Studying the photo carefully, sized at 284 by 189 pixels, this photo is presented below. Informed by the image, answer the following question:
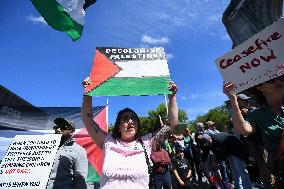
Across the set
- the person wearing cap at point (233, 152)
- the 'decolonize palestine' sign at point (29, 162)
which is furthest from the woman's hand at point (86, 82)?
the person wearing cap at point (233, 152)

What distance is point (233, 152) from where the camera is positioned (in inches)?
231

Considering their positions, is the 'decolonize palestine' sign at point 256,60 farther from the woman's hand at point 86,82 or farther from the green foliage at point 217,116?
the green foliage at point 217,116

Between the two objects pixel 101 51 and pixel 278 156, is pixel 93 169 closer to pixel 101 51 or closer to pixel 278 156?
pixel 101 51

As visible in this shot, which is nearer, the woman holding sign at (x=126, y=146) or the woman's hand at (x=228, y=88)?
the woman holding sign at (x=126, y=146)

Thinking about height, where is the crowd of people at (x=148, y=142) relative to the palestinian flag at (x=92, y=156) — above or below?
below

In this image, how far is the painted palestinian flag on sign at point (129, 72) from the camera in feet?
12.4

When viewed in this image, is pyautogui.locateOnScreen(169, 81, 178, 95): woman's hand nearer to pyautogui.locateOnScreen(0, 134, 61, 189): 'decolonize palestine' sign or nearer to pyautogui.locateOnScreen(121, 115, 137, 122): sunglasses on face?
pyautogui.locateOnScreen(121, 115, 137, 122): sunglasses on face

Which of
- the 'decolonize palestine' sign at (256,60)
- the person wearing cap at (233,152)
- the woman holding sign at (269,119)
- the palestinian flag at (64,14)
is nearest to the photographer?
the woman holding sign at (269,119)

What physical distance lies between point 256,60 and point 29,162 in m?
3.11

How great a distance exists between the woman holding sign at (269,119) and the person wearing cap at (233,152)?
120 inches

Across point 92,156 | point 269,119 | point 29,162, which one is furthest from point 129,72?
point 92,156

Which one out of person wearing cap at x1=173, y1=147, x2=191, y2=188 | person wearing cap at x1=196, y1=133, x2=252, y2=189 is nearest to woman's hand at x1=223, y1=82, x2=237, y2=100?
person wearing cap at x1=196, y1=133, x2=252, y2=189

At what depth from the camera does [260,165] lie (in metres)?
3.14

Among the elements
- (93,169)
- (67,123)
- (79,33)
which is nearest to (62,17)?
(79,33)
